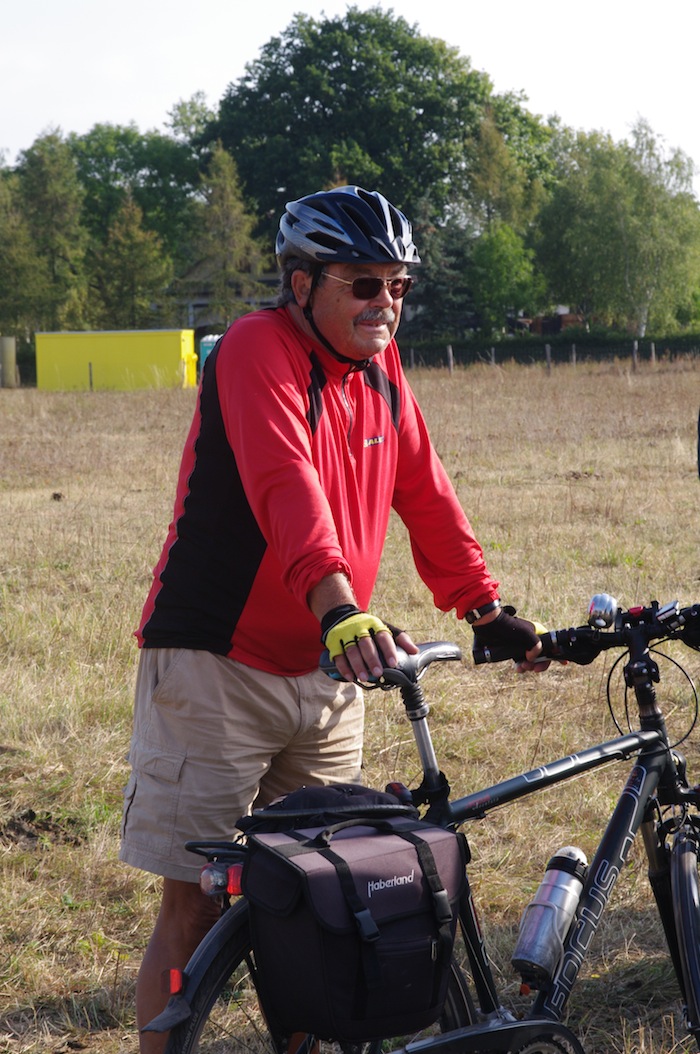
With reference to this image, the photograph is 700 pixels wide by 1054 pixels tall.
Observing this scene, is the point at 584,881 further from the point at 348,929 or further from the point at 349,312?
the point at 349,312

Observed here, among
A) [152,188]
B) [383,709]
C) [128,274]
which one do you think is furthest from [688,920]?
[152,188]

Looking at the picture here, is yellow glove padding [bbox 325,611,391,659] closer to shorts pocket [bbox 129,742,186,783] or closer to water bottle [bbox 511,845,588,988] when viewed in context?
shorts pocket [bbox 129,742,186,783]

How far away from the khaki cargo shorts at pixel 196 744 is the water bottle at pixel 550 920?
2.21 ft

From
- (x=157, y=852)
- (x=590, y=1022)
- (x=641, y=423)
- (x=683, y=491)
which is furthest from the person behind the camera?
(x=641, y=423)

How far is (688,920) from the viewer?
300 cm

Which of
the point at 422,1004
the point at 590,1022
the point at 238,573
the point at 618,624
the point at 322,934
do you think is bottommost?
the point at 590,1022

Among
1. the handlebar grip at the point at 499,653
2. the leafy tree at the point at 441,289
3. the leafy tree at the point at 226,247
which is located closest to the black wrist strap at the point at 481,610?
the handlebar grip at the point at 499,653

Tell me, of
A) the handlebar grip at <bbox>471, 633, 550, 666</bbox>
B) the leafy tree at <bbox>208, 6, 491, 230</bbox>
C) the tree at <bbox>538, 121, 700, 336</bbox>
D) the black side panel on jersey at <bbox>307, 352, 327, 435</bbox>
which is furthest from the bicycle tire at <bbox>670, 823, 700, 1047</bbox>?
the leafy tree at <bbox>208, 6, 491, 230</bbox>

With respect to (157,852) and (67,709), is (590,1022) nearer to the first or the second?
(157,852)

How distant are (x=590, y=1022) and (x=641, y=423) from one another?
51.7 feet

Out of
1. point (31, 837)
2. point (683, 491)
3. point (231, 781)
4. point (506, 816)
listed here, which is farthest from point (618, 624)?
point (683, 491)

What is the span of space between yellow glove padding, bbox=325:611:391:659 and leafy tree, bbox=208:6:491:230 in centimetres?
6956

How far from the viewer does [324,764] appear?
3.04m

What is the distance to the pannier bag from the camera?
2.14m
